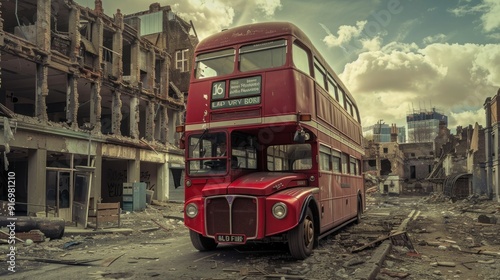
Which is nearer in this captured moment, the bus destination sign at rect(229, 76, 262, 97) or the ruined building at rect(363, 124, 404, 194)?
the bus destination sign at rect(229, 76, 262, 97)

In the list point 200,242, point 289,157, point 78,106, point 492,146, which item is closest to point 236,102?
point 289,157

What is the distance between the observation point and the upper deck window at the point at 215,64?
8.70 m

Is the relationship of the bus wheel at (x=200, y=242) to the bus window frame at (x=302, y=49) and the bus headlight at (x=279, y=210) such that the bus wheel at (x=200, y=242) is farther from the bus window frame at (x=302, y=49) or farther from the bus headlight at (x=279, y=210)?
the bus window frame at (x=302, y=49)

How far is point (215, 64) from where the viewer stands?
890 centimetres

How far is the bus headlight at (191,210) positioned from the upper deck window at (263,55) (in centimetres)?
309

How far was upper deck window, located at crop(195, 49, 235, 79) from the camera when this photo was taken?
8.70 m

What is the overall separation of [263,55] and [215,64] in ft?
3.84

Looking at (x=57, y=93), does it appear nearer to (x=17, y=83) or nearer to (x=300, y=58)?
(x=17, y=83)

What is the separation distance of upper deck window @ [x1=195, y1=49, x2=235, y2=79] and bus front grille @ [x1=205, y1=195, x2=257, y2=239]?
2.86 m

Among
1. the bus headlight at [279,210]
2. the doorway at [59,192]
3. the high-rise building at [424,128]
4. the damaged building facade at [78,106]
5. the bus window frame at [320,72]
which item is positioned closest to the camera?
the bus headlight at [279,210]

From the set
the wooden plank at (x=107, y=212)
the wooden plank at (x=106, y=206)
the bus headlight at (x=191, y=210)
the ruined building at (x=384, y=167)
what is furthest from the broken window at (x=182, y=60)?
the ruined building at (x=384, y=167)

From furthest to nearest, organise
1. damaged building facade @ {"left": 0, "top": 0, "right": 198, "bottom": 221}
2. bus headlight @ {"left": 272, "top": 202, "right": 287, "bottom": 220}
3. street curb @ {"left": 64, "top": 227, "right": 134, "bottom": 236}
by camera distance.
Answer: damaged building facade @ {"left": 0, "top": 0, "right": 198, "bottom": 221} → street curb @ {"left": 64, "top": 227, "right": 134, "bottom": 236} → bus headlight @ {"left": 272, "top": 202, "right": 287, "bottom": 220}

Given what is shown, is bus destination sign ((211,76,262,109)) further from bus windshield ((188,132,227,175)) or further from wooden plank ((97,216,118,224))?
wooden plank ((97,216,118,224))

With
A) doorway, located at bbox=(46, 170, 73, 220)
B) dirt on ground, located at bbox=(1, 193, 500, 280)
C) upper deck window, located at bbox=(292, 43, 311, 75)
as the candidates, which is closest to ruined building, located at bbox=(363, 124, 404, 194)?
dirt on ground, located at bbox=(1, 193, 500, 280)
